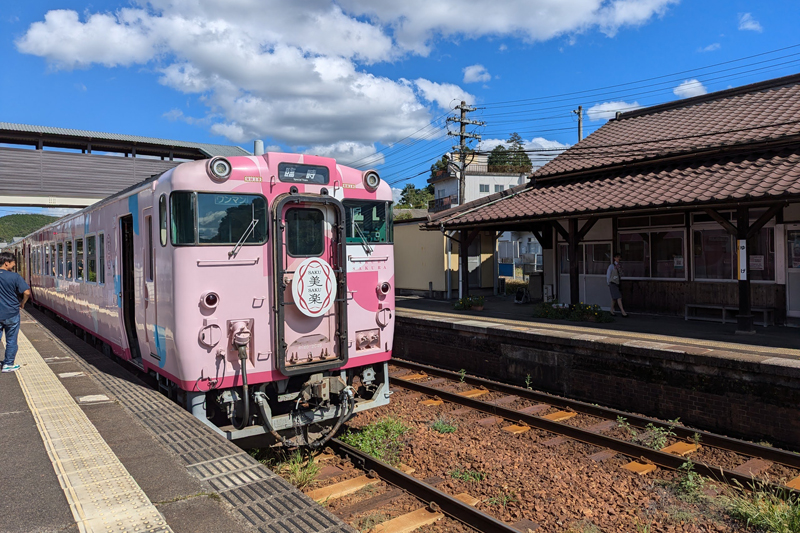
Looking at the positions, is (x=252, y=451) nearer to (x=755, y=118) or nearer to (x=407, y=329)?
(x=407, y=329)

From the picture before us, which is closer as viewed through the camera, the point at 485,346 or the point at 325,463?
the point at 325,463

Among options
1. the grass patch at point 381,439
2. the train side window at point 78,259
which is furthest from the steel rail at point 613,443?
the train side window at point 78,259

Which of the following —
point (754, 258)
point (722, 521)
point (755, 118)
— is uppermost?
point (755, 118)

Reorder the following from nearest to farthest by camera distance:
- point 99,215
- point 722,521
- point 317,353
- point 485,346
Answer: point 722,521 < point 317,353 < point 99,215 < point 485,346

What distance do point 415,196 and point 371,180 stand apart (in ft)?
222

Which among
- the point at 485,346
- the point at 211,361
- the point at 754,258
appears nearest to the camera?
the point at 211,361

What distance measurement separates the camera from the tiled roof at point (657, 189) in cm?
982

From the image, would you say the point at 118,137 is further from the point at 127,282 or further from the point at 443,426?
the point at 443,426

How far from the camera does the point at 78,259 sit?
391 inches

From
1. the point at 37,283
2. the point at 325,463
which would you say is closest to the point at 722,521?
the point at 325,463

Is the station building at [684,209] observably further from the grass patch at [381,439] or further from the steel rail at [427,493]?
the steel rail at [427,493]

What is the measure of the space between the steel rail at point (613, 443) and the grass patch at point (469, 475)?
70.9 inches

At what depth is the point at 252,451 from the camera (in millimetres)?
6262

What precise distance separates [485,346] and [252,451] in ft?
19.3
